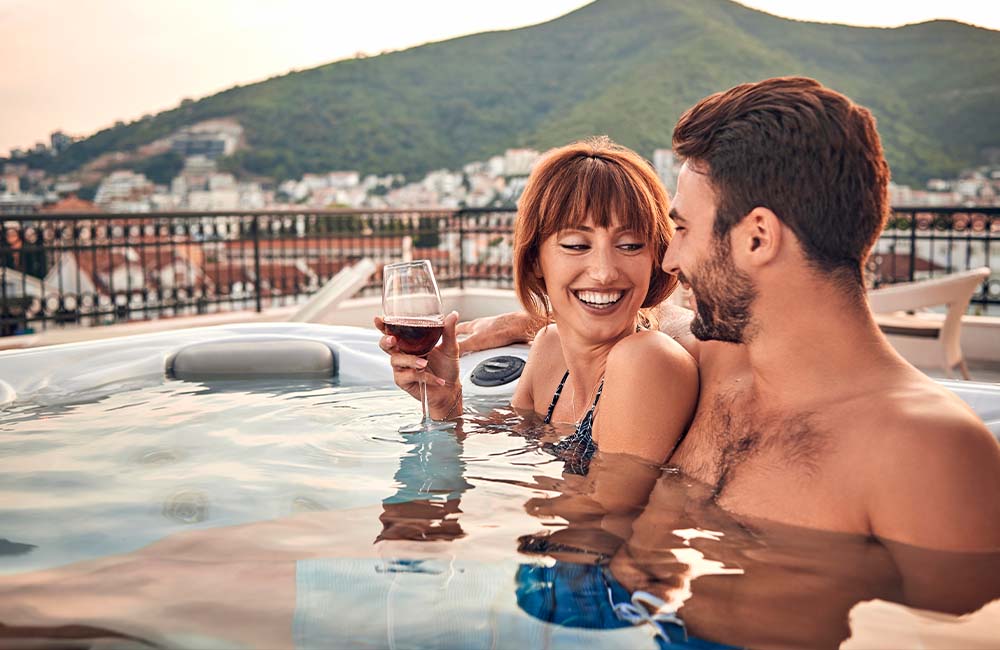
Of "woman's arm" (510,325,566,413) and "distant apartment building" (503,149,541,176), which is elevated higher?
"distant apartment building" (503,149,541,176)

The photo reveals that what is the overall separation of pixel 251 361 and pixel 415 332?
1721 millimetres

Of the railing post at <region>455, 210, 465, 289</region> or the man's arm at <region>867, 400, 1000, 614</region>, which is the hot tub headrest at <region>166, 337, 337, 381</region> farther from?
the railing post at <region>455, 210, 465, 289</region>

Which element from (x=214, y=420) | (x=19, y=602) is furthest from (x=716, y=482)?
(x=214, y=420)

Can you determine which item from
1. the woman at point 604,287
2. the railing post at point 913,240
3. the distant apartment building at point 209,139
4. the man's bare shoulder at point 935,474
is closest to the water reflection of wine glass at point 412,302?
the woman at point 604,287

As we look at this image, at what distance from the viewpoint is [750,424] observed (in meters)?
Answer: 1.87

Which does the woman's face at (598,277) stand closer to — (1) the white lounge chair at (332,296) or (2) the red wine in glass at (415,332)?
(2) the red wine in glass at (415,332)

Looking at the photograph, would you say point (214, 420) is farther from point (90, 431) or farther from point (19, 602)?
point (19, 602)

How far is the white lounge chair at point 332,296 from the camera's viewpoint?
593 centimetres

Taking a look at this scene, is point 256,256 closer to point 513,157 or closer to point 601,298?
point 601,298

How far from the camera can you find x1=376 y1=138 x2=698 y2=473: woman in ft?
6.52

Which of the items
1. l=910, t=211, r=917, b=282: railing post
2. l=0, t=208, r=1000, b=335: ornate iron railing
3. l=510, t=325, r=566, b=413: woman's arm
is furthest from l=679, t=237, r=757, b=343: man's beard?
l=910, t=211, r=917, b=282: railing post

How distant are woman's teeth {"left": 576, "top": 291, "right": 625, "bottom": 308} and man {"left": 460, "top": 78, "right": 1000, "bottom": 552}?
1.43 feet

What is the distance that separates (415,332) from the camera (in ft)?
7.34

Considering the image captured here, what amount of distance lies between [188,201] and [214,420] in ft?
72.6
